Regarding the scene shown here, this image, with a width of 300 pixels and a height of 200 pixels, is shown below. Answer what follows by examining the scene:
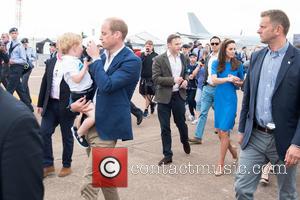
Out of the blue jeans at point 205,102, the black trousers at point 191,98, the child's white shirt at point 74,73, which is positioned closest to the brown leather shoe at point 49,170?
the child's white shirt at point 74,73

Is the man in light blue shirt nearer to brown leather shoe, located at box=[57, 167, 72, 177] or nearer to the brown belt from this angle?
brown leather shoe, located at box=[57, 167, 72, 177]

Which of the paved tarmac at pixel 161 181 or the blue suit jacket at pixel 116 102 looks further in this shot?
the paved tarmac at pixel 161 181

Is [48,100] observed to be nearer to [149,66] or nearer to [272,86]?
[272,86]

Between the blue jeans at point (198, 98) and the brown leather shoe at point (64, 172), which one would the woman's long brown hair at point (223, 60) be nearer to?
the brown leather shoe at point (64, 172)

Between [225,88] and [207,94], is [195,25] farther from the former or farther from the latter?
[225,88]

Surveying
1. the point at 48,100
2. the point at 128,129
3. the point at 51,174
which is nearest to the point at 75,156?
the point at 51,174

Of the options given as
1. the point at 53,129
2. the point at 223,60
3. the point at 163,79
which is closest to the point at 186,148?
the point at 163,79

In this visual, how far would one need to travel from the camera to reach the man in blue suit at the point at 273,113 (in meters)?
2.87

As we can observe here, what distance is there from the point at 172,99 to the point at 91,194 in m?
2.52

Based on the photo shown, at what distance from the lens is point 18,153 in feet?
3.84

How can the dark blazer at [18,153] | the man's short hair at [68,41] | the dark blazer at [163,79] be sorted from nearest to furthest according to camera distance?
1. the dark blazer at [18,153]
2. the man's short hair at [68,41]
3. the dark blazer at [163,79]

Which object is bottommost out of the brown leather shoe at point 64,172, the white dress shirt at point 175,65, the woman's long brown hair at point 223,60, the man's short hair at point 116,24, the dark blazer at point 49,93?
the brown leather shoe at point 64,172

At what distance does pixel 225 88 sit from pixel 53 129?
2.35 m

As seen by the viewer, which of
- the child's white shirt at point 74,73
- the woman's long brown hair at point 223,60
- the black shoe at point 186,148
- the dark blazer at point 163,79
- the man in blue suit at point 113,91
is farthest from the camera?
the black shoe at point 186,148
